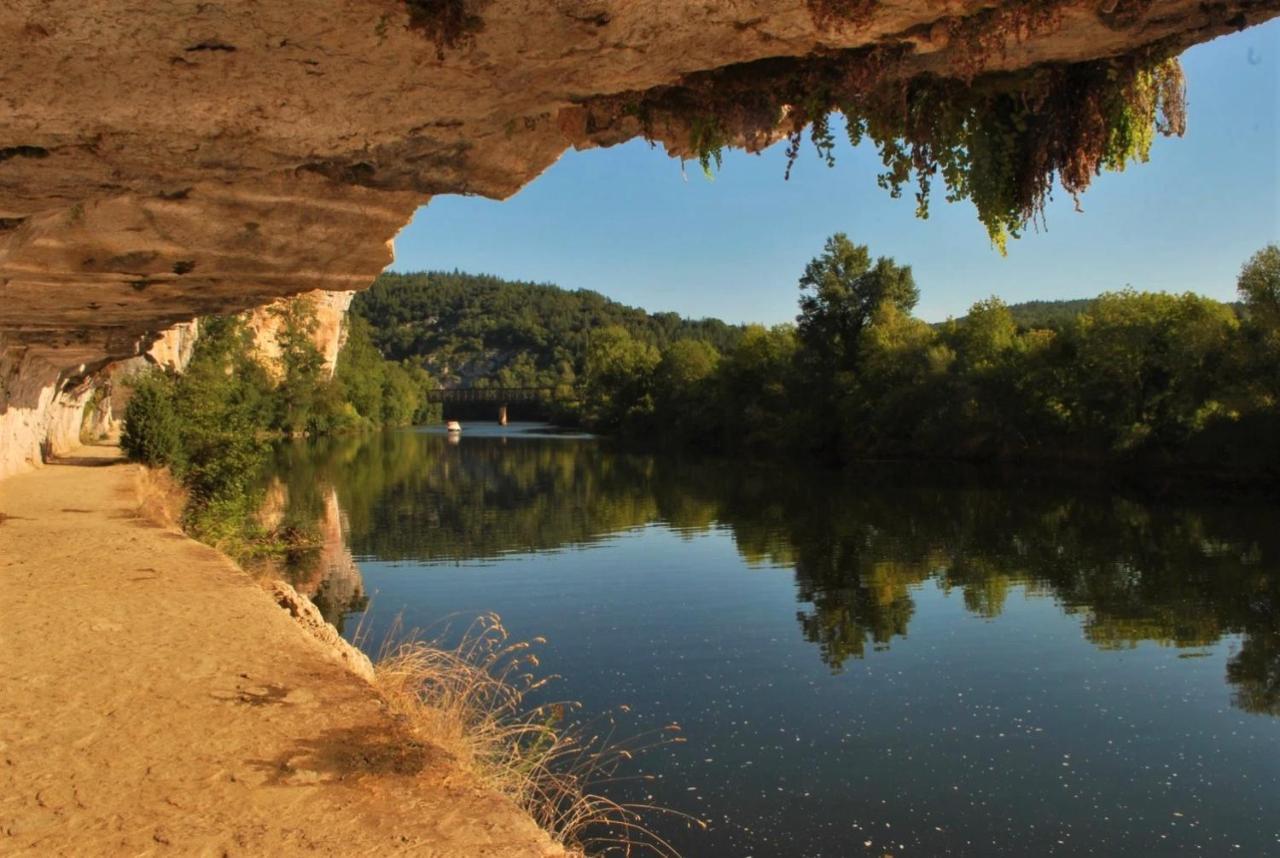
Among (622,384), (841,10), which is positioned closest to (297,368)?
(622,384)

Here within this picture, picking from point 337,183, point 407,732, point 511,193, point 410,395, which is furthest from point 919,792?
point 410,395

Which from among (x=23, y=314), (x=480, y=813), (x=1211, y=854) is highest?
(x=23, y=314)

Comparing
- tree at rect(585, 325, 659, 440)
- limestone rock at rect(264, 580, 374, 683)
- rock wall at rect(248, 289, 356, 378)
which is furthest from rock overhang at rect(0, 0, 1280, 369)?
tree at rect(585, 325, 659, 440)

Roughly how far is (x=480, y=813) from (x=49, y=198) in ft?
11.8

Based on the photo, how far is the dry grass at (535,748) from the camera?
587cm

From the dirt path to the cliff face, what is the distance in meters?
2.78

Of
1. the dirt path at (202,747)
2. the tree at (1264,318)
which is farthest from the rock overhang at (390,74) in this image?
the tree at (1264,318)

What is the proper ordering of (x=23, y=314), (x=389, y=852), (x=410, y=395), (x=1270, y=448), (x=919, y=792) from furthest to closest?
(x=410, y=395) < (x=1270, y=448) < (x=23, y=314) < (x=919, y=792) < (x=389, y=852)

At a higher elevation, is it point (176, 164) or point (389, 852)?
point (176, 164)

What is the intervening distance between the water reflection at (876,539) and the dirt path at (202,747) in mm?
5483

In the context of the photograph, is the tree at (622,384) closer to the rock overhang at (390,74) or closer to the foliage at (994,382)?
the foliage at (994,382)

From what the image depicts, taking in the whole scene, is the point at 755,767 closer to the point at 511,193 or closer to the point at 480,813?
the point at 480,813

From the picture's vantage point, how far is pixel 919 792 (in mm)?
7020

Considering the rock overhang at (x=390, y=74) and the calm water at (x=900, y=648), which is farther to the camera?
the calm water at (x=900, y=648)
